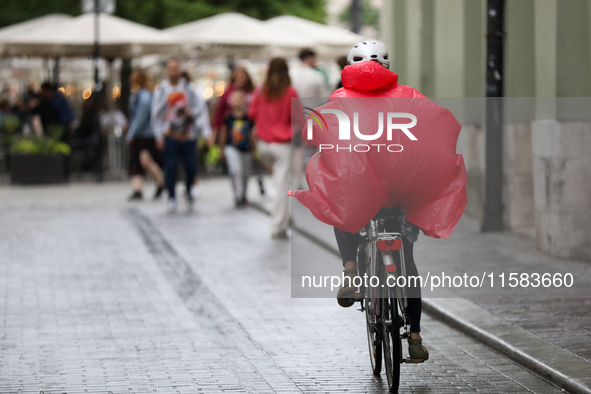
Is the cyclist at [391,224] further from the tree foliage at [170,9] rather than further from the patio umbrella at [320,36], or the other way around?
the tree foliage at [170,9]

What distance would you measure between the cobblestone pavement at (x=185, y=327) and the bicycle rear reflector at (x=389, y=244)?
782 mm

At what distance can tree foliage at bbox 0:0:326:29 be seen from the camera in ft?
93.7

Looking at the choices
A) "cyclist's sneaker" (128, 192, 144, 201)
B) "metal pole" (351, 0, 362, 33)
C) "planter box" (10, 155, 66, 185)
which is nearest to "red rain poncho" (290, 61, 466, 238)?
"cyclist's sneaker" (128, 192, 144, 201)

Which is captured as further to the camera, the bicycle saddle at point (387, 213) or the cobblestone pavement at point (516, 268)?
the cobblestone pavement at point (516, 268)

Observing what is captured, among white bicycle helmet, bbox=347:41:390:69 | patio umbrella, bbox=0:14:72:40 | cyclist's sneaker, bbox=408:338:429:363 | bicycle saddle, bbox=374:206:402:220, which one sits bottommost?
cyclist's sneaker, bbox=408:338:429:363

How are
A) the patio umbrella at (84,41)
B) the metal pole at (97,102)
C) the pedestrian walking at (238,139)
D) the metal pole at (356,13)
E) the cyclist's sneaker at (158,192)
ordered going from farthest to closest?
1. the metal pole at (356,13)
2. the patio umbrella at (84,41)
3. the metal pole at (97,102)
4. the cyclist's sneaker at (158,192)
5. the pedestrian walking at (238,139)

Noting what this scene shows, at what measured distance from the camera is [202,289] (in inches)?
321

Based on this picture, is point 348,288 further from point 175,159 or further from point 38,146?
point 38,146

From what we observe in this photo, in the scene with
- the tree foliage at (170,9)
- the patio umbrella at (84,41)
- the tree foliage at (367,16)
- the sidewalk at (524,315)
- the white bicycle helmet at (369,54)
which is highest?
the tree foliage at (367,16)

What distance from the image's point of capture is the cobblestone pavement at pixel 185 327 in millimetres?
Answer: 5309

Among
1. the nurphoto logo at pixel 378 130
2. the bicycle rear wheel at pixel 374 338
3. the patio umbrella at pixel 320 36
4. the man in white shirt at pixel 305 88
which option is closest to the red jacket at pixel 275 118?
the man in white shirt at pixel 305 88

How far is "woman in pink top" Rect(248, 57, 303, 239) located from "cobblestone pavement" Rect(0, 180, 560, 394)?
2.04 ft

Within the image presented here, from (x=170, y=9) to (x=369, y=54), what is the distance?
26.7 meters

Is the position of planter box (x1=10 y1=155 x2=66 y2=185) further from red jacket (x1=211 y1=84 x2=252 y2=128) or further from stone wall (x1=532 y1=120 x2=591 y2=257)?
stone wall (x1=532 y1=120 x2=591 y2=257)
